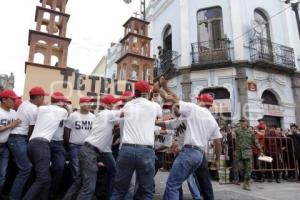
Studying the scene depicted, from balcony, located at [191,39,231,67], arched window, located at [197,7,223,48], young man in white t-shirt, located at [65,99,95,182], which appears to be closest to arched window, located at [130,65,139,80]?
young man in white t-shirt, located at [65,99,95,182]

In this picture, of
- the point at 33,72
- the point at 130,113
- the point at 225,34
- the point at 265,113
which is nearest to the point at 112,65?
the point at 225,34

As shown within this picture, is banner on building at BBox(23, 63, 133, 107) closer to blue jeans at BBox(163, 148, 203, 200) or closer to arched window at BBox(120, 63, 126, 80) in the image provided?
arched window at BBox(120, 63, 126, 80)

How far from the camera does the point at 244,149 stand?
7457 mm

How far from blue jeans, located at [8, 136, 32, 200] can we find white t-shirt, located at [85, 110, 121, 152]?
40.4 inches

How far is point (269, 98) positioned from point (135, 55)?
888 cm

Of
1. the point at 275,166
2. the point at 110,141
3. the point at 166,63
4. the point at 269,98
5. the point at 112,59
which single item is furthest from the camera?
the point at 112,59

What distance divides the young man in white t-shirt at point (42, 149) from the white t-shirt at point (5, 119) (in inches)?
23.5

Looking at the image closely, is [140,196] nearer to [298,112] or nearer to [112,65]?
[298,112]

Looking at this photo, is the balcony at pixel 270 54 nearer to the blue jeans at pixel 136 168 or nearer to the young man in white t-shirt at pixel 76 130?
the young man in white t-shirt at pixel 76 130

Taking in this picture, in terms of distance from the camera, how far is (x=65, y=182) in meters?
5.73

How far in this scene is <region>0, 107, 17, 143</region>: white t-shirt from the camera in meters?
4.65

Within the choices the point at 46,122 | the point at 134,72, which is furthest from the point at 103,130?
the point at 134,72

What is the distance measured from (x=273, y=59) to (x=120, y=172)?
43.5ft

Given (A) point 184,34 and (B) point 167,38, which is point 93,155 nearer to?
(A) point 184,34
